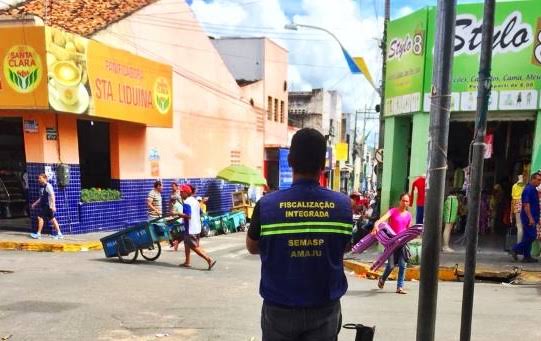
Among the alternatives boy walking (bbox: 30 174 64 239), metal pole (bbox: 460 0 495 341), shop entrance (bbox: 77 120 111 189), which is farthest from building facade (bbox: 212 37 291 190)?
metal pole (bbox: 460 0 495 341)

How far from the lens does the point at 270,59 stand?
95.8 ft

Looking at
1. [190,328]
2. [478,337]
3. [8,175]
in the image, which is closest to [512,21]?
[478,337]

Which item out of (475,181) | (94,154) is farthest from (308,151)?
(94,154)

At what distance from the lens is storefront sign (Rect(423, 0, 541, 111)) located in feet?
32.3

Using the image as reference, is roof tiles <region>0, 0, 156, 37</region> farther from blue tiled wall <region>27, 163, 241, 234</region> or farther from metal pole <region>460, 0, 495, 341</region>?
metal pole <region>460, 0, 495, 341</region>

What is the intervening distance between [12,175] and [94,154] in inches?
102

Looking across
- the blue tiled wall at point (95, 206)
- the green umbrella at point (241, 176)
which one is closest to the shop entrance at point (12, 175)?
the blue tiled wall at point (95, 206)

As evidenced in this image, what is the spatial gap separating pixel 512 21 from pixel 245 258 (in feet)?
25.7

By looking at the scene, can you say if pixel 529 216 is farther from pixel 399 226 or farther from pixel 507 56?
pixel 507 56

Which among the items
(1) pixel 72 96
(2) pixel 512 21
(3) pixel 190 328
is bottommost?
(3) pixel 190 328

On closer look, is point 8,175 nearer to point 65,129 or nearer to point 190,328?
point 65,129

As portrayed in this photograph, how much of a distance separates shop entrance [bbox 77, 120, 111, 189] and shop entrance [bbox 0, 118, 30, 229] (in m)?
1.81

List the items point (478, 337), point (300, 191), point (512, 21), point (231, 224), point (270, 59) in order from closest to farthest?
point (300, 191) < point (478, 337) < point (512, 21) < point (231, 224) < point (270, 59)

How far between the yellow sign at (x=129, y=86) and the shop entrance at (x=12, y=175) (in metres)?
3.42
